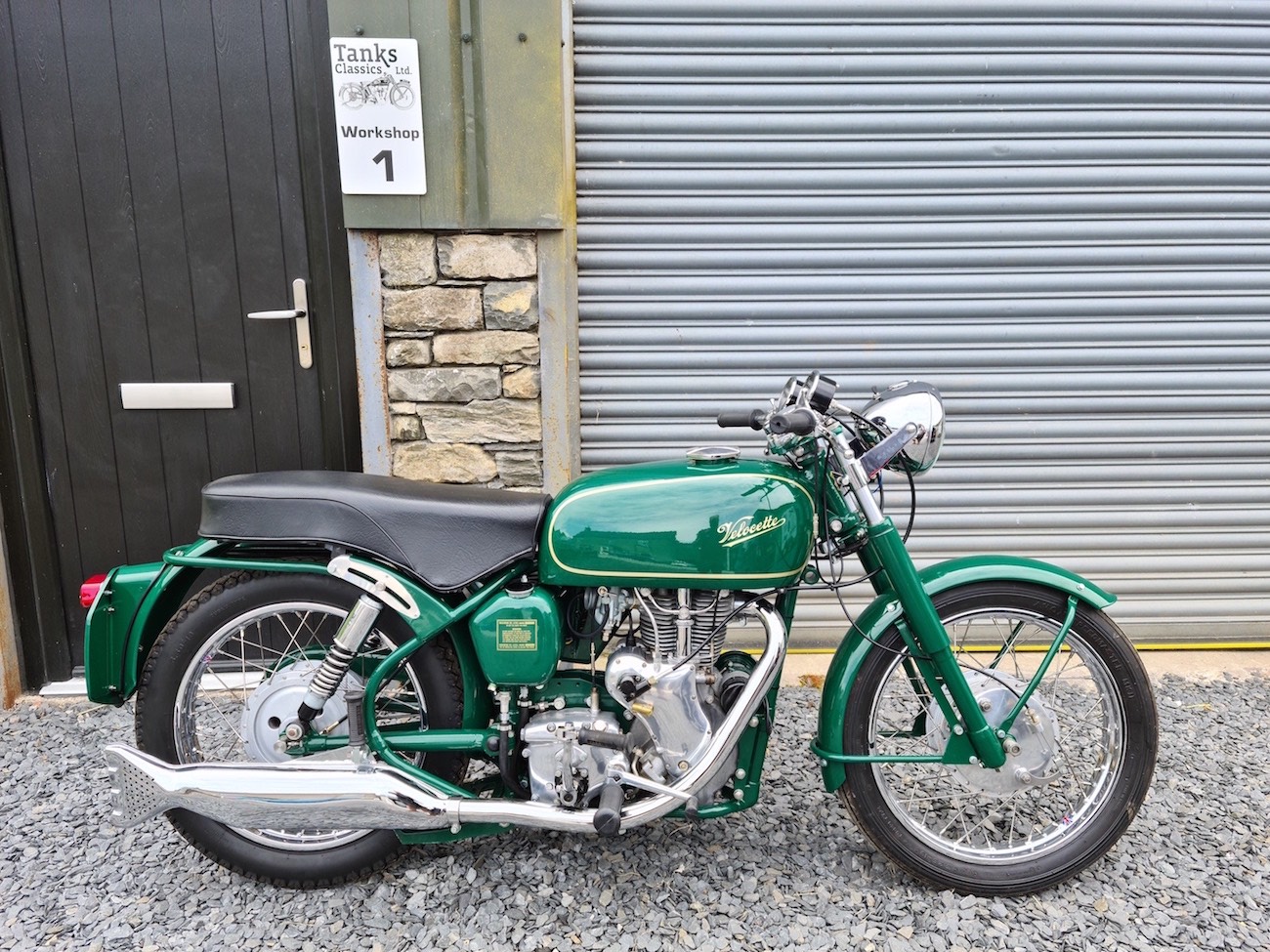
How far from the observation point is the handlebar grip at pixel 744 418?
2.12 metres

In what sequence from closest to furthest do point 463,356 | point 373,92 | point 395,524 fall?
point 395,524
point 373,92
point 463,356

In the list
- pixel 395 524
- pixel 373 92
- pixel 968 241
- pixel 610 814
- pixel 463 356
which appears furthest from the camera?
pixel 968 241

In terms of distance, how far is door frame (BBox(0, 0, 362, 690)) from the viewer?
9.87 ft

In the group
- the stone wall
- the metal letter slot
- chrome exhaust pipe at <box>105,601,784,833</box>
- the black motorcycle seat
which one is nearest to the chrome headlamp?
chrome exhaust pipe at <box>105,601,784,833</box>

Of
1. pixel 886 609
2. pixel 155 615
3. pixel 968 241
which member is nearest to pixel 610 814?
pixel 886 609

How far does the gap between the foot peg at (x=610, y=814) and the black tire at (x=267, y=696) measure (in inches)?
17.0

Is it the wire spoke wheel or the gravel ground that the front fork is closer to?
the gravel ground

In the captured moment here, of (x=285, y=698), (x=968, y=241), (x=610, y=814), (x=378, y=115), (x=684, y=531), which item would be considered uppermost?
(x=378, y=115)

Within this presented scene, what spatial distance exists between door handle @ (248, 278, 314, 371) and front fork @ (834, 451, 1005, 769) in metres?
2.17

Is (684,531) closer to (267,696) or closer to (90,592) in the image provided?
(267,696)

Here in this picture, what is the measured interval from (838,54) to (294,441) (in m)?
2.68

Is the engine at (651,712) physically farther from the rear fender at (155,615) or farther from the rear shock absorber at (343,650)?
the rear shock absorber at (343,650)

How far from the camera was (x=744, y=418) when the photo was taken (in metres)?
2.18

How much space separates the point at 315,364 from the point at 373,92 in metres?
1.04
